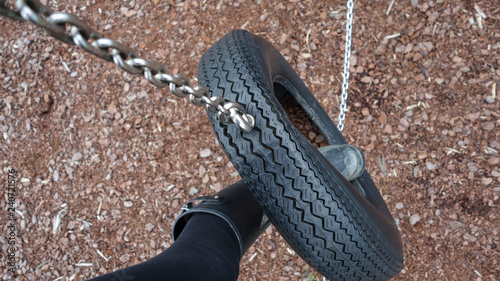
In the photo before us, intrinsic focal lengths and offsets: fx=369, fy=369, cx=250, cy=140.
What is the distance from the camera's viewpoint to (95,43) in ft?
2.14

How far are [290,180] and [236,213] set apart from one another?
1.19ft

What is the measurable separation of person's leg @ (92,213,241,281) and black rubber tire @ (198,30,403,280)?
0.69 feet

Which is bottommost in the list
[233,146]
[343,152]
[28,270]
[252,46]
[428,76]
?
[28,270]

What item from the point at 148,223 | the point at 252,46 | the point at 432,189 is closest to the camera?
the point at 252,46

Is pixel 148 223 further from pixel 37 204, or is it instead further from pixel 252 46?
pixel 252 46

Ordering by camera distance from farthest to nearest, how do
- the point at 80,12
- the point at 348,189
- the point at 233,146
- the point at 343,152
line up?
the point at 80,12 → the point at 343,152 → the point at 348,189 → the point at 233,146

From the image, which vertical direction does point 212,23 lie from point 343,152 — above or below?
above

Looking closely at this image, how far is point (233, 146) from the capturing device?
4.19ft

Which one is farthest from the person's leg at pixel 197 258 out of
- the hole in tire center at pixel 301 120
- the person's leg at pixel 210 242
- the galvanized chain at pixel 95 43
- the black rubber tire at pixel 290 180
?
the hole in tire center at pixel 301 120

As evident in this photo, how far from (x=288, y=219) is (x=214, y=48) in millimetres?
796

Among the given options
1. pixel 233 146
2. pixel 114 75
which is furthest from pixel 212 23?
pixel 233 146

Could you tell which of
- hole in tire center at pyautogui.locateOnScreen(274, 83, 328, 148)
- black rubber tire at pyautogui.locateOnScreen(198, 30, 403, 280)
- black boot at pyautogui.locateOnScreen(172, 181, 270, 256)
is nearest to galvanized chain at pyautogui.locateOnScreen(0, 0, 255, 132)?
black rubber tire at pyautogui.locateOnScreen(198, 30, 403, 280)

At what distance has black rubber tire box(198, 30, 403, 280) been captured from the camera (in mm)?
1256

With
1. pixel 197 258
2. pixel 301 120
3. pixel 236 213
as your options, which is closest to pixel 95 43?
pixel 197 258
